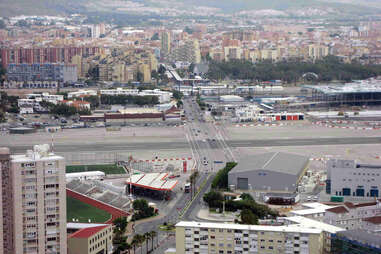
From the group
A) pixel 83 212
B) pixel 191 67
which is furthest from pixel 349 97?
pixel 83 212

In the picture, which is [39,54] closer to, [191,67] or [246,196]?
[191,67]

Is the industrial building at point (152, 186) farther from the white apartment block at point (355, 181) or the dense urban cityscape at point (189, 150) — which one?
the white apartment block at point (355, 181)

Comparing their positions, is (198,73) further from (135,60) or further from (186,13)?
(186,13)

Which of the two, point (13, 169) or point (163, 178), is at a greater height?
point (13, 169)

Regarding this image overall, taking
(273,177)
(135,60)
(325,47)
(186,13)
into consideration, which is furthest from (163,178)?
(186,13)

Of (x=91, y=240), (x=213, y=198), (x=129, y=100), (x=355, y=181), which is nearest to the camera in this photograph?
(x=91, y=240)

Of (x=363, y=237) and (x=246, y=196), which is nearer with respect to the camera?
(x=363, y=237)
